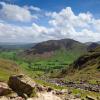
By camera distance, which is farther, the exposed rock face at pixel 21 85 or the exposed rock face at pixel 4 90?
the exposed rock face at pixel 21 85

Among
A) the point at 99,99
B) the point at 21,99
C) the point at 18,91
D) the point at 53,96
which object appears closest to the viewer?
the point at 21,99

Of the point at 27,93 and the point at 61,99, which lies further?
the point at 61,99

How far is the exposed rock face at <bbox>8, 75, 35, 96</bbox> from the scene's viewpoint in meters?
56.9

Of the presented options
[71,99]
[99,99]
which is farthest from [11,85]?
[99,99]

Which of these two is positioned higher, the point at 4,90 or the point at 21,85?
the point at 21,85

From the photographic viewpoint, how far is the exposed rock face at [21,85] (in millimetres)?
56884

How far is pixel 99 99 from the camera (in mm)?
77000

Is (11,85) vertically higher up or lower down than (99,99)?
higher up

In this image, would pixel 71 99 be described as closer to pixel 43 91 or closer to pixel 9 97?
pixel 43 91

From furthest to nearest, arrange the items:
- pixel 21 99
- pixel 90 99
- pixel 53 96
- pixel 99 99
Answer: pixel 99 99 → pixel 90 99 → pixel 53 96 → pixel 21 99

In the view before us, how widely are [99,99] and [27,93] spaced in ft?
95.8

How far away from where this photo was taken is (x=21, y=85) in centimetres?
5766

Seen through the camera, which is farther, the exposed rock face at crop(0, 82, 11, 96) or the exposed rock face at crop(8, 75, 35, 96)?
the exposed rock face at crop(8, 75, 35, 96)

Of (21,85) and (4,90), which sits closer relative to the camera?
(4,90)
